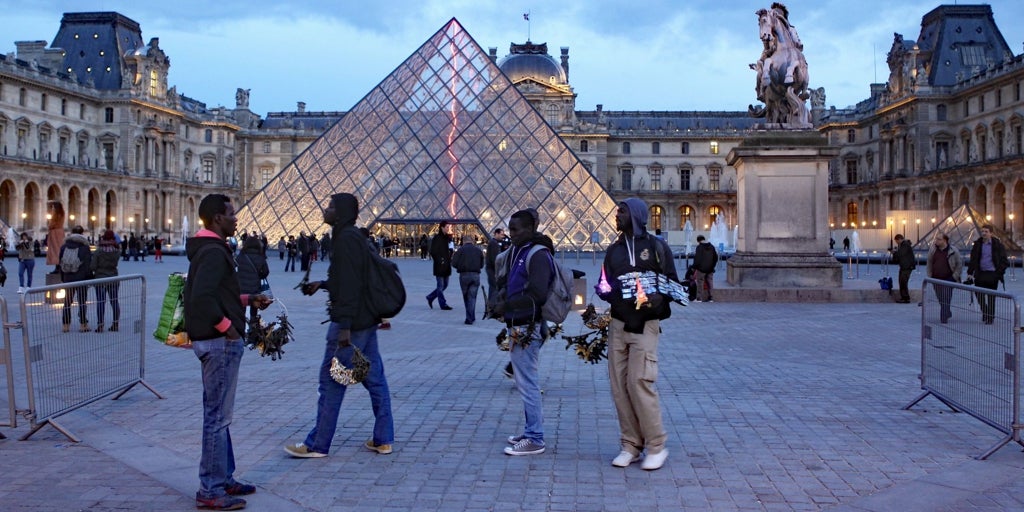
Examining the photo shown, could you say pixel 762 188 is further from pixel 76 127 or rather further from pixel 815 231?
pixel 76 127

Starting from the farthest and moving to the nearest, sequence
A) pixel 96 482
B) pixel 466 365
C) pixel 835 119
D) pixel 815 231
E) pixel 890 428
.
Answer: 1. pixel 835 119
2. pixel 815 231
3. pixel 466 365
4. pixel 890 428
5. pixel 96 482

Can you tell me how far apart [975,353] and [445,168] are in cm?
2903

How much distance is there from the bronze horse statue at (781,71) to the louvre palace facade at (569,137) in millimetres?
34354

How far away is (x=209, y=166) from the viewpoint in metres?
68.8

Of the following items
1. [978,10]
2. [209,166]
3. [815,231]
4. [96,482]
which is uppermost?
[978,10]

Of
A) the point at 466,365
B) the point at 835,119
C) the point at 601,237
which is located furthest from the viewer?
the point at 835,119

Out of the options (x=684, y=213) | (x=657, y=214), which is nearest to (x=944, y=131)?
(x=684, y=213)

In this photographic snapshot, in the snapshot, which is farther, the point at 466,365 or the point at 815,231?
the point at 815,231

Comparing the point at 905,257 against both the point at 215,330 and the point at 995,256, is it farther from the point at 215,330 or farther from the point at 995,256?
the point at 215,330

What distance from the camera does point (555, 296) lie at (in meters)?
4.80

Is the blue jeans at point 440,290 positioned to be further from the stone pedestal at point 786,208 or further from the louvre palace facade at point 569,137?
the louvre palace facade at point 569,137

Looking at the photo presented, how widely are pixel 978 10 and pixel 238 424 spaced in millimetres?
63385

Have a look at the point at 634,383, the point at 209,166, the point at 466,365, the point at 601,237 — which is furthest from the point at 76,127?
the point at 634,383

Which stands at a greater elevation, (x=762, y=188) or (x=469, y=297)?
(x=762, y=188)
